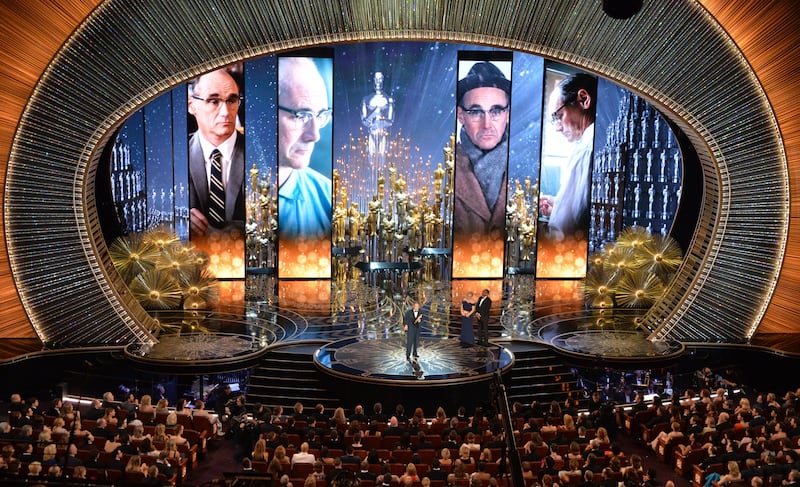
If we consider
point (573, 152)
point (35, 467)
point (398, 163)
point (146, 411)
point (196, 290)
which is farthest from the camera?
point (398, 163)

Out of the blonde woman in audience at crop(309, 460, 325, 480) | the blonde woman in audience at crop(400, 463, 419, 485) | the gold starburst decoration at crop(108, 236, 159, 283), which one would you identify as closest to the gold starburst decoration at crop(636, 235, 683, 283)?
the gold starburst decoration at crop(108, 236, 159, 283)

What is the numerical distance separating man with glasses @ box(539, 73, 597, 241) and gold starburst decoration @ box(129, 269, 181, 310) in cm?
897

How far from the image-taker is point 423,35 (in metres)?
14.2

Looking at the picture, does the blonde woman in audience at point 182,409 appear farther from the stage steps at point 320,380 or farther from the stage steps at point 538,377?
the stage steps at point 538,377

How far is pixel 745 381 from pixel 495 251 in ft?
26.1

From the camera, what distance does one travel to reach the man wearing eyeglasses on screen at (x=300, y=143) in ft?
65.3

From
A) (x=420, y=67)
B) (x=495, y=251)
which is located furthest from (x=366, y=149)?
(x=495, y=251)

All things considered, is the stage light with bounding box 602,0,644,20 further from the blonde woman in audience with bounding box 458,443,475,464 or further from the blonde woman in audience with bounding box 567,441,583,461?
the blonde woman in audience with bounding box 458,443,475,464

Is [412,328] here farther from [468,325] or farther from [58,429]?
[58,429]

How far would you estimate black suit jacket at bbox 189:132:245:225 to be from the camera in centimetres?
1981

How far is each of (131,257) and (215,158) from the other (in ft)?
14.6

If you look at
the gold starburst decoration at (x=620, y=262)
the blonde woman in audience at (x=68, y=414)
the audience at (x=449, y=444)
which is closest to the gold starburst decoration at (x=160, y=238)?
the audience at (x=449, y=444)

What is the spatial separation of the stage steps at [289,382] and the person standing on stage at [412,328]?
129 cm

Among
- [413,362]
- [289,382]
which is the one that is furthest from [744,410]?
[289,382]
